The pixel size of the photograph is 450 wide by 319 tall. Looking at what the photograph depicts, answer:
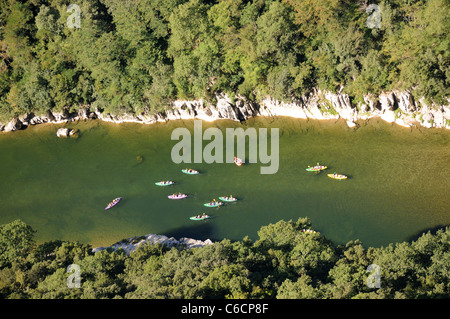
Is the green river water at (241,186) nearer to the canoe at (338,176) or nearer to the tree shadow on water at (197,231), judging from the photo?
the tree shadow on water at (197,231)

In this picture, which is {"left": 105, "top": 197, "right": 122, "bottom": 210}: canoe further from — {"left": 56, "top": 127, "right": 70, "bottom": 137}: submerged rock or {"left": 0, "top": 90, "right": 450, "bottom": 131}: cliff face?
{"left": 56, "top": 127, "right": 70, "bottom": 137}: submerged rock

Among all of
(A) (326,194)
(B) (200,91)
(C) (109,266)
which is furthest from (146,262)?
(B) (200,91)

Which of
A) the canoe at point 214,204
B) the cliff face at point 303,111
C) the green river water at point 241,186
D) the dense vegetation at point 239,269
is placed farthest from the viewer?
the cliff face at point 303,111

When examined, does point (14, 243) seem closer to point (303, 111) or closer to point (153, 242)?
point (153, 242)

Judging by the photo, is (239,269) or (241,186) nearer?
(239,269)

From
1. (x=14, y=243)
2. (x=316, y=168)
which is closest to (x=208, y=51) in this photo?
(x=316, y=168)

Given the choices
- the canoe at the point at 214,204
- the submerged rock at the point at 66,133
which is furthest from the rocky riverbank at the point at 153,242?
the submerged rock at the point at 66,133

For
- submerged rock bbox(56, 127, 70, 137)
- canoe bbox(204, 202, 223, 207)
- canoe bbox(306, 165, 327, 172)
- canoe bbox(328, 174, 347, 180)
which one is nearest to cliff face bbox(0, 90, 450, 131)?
submerged rock bbox(56, 127, 70, 137)
